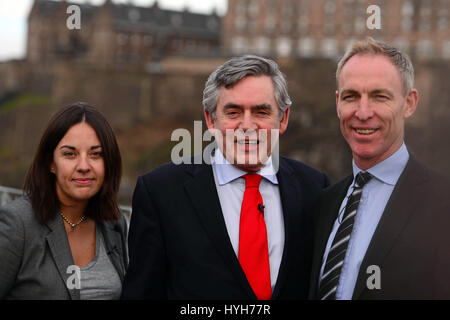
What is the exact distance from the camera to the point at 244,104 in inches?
121

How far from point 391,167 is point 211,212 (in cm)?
103

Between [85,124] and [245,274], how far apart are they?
4.33 feet

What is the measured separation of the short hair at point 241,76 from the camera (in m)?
3.05

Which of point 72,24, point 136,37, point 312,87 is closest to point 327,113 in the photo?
point 312,87

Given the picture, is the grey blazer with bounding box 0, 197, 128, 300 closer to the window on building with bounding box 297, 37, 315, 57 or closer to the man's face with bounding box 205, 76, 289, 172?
the man's face with bounding box 205, 76, 289, 172

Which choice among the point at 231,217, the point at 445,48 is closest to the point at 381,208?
the point at 231,217

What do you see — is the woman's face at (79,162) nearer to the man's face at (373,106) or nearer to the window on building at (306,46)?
the man's face at (373,106)

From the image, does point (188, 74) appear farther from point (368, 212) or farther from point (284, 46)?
point (368, 212)

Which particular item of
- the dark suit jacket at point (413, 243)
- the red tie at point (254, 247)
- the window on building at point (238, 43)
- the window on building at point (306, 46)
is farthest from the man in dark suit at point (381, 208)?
the window on building at point (306, 46)

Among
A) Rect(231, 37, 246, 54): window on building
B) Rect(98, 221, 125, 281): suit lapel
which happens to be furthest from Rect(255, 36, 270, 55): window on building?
Rect(98, 221, 125, 281): suit lapel

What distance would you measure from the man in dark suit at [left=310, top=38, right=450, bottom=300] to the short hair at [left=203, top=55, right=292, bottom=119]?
1.10 ft

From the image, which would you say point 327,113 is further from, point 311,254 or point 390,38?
point 311,254

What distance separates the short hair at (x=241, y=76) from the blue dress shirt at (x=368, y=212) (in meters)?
0.67

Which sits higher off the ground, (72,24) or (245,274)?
(72,24)
